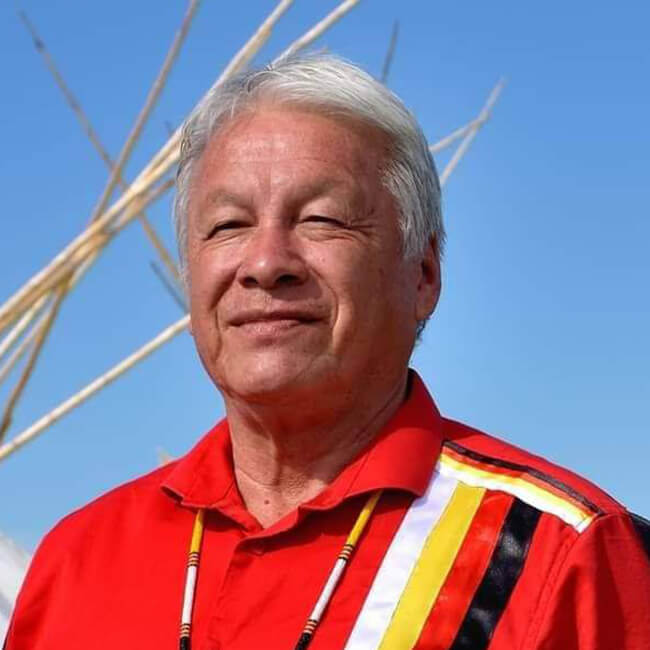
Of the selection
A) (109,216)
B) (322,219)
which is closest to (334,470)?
(322,219)

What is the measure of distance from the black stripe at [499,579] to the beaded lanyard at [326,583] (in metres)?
0.14

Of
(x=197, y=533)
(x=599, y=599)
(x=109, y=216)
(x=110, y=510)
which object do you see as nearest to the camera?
(x=599, y=599)

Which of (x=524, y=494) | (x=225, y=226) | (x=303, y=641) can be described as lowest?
(x=303, y=641)

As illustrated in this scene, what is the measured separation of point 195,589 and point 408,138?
0.52 m

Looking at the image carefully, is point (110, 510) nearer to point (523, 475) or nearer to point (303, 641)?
point (303, 641)

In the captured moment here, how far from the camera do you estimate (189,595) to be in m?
1.57

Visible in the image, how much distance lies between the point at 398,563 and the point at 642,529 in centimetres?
24

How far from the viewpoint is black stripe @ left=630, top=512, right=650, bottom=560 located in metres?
1.48

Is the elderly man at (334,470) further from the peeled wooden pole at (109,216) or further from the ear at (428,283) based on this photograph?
the peeled wooden pole at (109,216)

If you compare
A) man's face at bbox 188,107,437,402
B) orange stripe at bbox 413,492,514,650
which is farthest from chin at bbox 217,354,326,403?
orange stripe at bbox 413,492,514,650

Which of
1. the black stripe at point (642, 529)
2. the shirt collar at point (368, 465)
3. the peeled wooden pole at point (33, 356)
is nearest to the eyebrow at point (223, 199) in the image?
the shirt collar at point (368, 465)

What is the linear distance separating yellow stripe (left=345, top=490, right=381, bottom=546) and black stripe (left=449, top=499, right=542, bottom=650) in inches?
5.4

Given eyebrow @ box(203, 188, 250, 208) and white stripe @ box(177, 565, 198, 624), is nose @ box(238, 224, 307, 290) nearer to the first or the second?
eyebrow @ box(203, 188, 250, 208)

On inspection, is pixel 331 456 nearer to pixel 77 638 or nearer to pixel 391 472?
pixel 391 472
